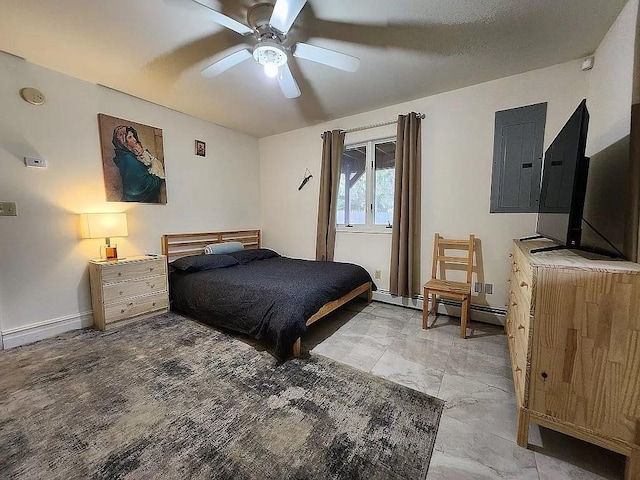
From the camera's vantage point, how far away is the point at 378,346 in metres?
2.31

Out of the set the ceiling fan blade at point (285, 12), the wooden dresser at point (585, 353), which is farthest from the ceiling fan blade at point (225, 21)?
the wooden dresser at point (585, 353)

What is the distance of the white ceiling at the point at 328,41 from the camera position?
169 cm

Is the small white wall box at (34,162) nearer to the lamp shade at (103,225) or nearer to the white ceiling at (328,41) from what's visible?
Result: the lamp shade at (103,225)

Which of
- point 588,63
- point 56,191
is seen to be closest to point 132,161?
point 56,191

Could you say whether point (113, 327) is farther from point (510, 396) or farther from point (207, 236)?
point (510, 396)

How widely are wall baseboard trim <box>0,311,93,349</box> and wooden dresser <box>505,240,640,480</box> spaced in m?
3.77

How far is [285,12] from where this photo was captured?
4.84ft

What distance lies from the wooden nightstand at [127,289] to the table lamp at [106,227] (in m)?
0.15

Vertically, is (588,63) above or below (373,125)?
above

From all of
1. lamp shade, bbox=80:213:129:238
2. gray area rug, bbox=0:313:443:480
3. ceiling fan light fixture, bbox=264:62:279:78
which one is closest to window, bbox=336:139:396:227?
ceiling fan light fixture, bbox=264:62:279:78

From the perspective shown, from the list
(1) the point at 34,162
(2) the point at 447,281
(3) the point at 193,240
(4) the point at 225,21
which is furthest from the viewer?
(3) the point at 193,240

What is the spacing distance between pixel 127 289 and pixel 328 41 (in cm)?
306

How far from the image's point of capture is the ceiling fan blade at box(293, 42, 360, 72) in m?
1.80

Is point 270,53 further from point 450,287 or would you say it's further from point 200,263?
point 450,287
